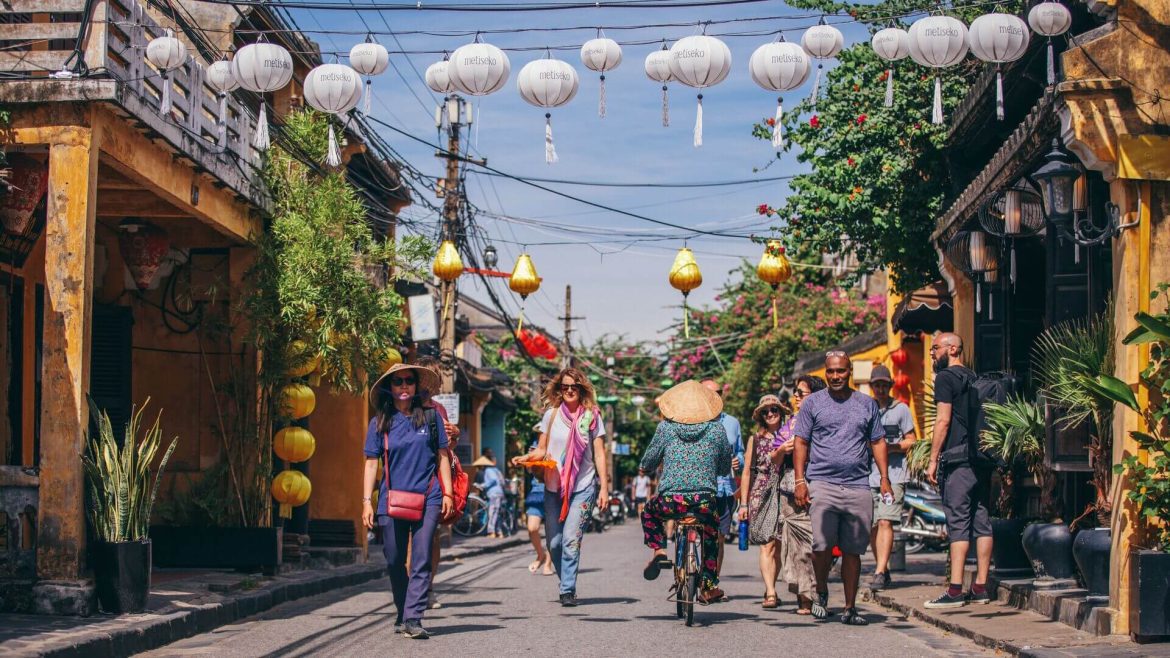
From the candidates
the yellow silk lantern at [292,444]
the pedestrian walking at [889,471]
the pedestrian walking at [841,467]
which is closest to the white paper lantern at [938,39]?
the pedestrian walking at [841,467]

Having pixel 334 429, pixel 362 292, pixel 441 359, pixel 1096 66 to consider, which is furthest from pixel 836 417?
pixel 441 359

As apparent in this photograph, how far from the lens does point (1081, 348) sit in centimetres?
938

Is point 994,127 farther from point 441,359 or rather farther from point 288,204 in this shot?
point 441,359

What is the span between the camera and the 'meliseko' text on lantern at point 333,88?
468 inches

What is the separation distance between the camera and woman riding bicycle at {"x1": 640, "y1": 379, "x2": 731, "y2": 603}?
33.3ft

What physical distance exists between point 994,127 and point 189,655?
10470 mm

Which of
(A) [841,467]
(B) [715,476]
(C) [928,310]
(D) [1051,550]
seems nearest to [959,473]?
(D) [1051,550]

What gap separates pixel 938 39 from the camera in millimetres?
10711

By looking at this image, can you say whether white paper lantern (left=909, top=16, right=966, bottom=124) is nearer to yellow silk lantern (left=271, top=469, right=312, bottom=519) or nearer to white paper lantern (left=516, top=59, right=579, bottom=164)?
white paper lantern (left=516, top=59, right=579, bottom=164)

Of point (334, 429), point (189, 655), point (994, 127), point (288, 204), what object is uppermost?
A: point (994, 127)

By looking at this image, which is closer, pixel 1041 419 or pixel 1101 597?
pixel 1101 597

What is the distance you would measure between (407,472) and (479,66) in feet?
12.3

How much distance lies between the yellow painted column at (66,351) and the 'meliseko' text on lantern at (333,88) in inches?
92.5

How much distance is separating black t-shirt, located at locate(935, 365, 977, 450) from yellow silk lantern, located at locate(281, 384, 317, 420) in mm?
7141
